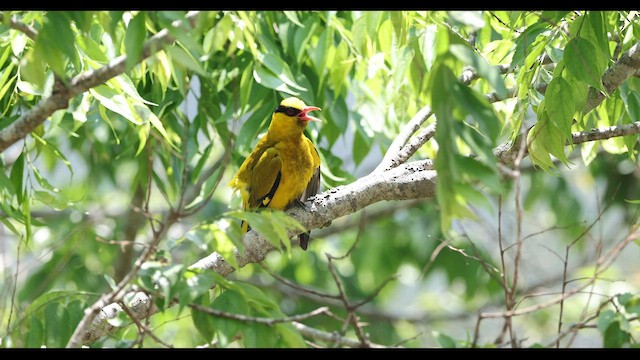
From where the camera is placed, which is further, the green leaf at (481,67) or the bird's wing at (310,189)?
the bird's wing at (310,189)

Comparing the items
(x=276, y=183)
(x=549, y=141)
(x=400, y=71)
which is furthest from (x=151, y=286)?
(x=276, y=183)

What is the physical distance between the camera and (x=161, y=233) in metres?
2.17

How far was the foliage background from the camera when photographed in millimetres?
2191

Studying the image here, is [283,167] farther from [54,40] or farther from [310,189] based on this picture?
[54,40]

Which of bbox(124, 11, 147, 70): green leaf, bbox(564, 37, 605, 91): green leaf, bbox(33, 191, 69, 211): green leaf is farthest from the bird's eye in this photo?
bbox(124, 11, 147, 70): green leaf

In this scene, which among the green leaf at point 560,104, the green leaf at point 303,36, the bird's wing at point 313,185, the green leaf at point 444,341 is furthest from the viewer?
the bird's wing at point 313,185

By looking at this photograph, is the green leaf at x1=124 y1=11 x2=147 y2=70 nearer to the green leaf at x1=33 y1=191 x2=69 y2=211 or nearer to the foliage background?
the foliage background

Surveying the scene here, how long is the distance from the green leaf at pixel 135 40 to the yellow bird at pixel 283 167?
2.37 m

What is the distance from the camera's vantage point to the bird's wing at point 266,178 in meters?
4.61

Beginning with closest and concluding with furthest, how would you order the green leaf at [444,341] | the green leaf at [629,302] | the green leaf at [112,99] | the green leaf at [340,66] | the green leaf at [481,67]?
1. the green leaf at [481,67]
2. the green leaf at [444,341]
3. the green leaf at [629,302]
4. the green leaf at [112,99]
5. the green leaf at [340,66]

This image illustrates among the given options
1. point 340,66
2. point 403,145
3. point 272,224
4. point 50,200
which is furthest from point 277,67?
point 272,224

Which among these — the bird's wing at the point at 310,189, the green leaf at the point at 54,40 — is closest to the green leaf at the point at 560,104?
the green leaf at the point at 54,40

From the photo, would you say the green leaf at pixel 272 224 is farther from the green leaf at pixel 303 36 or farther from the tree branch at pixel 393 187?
the green leaf at pixel 303 36
